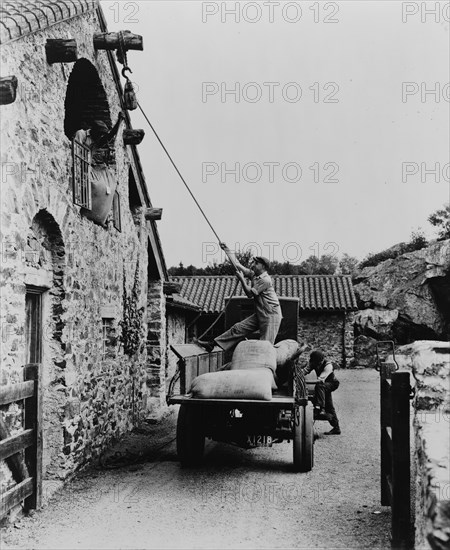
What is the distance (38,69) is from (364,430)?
7.64 m

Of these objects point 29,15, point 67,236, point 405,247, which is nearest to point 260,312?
point 67,236

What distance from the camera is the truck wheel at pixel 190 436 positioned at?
7.63m

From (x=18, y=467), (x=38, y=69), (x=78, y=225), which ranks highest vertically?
(x=38, y=69)

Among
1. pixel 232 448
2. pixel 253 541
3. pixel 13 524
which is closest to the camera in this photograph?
pixel 253 541

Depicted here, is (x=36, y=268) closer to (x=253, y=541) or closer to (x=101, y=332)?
(x=101, y=332)

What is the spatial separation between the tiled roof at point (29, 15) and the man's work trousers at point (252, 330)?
465 centimetres

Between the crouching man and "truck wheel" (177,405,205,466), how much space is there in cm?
282

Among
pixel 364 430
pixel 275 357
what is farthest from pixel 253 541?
pixel 364 430

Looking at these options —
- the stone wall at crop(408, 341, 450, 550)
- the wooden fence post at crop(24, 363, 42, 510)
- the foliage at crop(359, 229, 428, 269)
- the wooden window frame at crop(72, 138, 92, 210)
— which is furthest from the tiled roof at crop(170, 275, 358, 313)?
the stone wall at crop(408, 341, 450, 550)

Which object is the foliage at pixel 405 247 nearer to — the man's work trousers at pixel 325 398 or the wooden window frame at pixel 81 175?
the man's work trousers at pixel 325 398

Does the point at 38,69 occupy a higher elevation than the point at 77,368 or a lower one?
higher

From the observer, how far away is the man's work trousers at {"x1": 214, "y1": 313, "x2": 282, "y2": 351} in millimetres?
8984

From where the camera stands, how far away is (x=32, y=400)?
18.5 ft

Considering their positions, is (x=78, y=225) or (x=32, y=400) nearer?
(x=32, y=400)
